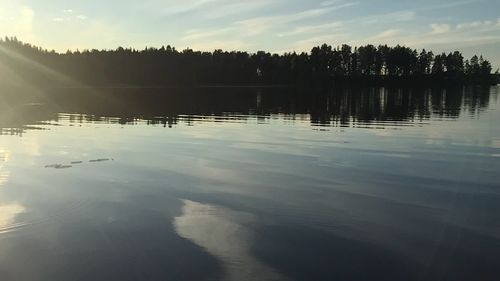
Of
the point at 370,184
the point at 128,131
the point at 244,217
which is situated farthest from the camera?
the point at 128,131

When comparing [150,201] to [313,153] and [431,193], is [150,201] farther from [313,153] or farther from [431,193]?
[313,153]

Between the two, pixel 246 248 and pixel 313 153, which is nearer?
pixel 246 248

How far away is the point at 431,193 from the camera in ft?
57.5

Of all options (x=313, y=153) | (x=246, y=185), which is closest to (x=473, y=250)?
(x=246, y=185)

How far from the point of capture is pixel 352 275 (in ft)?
33.6

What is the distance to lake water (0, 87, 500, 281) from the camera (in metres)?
10.8

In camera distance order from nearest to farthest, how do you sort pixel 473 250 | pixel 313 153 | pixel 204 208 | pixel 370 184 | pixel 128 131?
pixel 473 250 < pixel 204 208 < pixel 370 184 < pixel 313 153 < pixel 128 131

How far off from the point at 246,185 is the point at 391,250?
821cm

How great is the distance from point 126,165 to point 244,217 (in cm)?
1057

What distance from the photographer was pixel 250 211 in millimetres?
15164

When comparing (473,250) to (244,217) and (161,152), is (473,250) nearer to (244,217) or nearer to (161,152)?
(244,217)

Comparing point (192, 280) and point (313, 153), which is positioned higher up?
point (313, 153)

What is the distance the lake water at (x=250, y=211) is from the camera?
35.3 ft

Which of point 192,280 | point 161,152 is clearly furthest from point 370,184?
point 161,152
